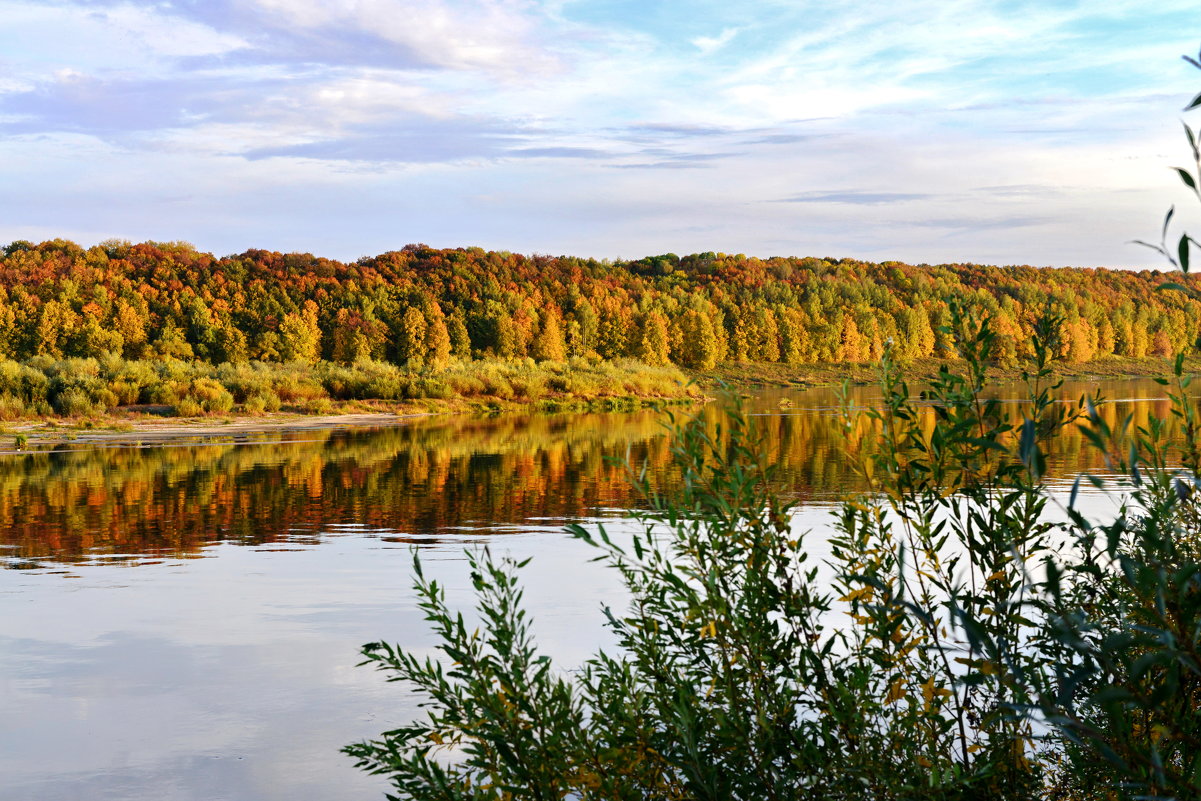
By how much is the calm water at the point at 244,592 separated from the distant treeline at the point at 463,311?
3502 cm

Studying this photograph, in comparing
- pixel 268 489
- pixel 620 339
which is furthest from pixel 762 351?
pixel 268 489

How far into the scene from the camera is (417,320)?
80.3 meters

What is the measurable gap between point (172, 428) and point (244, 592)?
81.4 ft

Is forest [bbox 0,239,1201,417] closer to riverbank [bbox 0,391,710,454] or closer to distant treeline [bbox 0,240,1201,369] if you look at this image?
distant treeline [bbox 0,240,1201,369]

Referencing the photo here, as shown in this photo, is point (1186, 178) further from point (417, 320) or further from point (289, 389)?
point (417, 320)

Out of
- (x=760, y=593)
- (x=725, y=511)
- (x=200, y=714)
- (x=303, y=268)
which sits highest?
(x=303, y=268)

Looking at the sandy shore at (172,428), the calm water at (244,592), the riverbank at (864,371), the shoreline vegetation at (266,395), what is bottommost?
the calm water at (244,592)

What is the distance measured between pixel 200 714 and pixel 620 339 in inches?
3286

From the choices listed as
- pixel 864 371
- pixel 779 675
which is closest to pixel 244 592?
pixel 779 675

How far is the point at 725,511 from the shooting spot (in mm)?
4020

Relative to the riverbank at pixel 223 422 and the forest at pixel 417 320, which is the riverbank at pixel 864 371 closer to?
the forest at pixel 417 320

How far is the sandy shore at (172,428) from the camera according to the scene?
30500 mm

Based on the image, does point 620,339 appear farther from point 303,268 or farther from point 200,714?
point 200,714

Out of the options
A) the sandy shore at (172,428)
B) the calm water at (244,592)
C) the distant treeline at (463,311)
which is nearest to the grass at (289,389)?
the sandy shore at (172,428)
